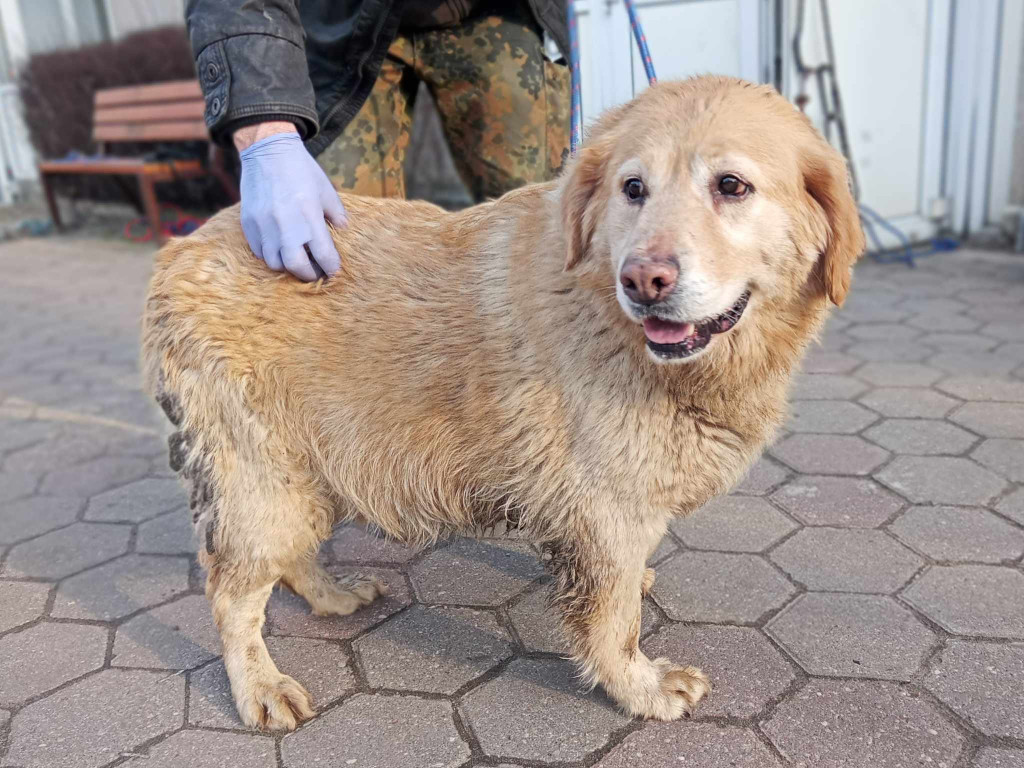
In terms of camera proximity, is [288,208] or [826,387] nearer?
[288,208]

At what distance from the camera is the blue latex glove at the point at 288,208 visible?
221 cm

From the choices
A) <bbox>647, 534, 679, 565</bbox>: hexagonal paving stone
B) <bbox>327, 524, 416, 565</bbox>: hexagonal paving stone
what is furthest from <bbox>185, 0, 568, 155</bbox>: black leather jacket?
<bbox>647, 534, 679, 565</bbox>: hexagonal paving stone

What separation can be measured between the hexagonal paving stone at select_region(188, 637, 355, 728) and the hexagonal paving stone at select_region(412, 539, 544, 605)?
0.42m

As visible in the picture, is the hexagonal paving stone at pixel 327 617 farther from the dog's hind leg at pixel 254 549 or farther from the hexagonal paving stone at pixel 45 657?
the hexagonal paving stone at pixel 45 657

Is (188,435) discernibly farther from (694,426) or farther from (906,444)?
(906,444)

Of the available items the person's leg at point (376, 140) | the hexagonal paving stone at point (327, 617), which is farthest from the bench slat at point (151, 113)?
Result: the hexagonal paving stone at point (327, 617)

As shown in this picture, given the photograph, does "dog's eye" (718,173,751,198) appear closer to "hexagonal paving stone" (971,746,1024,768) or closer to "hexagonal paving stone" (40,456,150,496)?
"hexagonal paving stone" (971,746,1024,768)

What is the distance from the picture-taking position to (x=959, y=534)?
299 cm

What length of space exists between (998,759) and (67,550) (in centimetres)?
326

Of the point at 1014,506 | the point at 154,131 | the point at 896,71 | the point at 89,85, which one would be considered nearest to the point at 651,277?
the point at 1014,506

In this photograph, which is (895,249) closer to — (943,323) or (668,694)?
(943,323)

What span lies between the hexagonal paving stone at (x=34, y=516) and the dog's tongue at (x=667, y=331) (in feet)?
9.39

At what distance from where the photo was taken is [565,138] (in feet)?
10.2

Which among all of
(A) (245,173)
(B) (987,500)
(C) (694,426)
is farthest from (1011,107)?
(A) (245,173)
